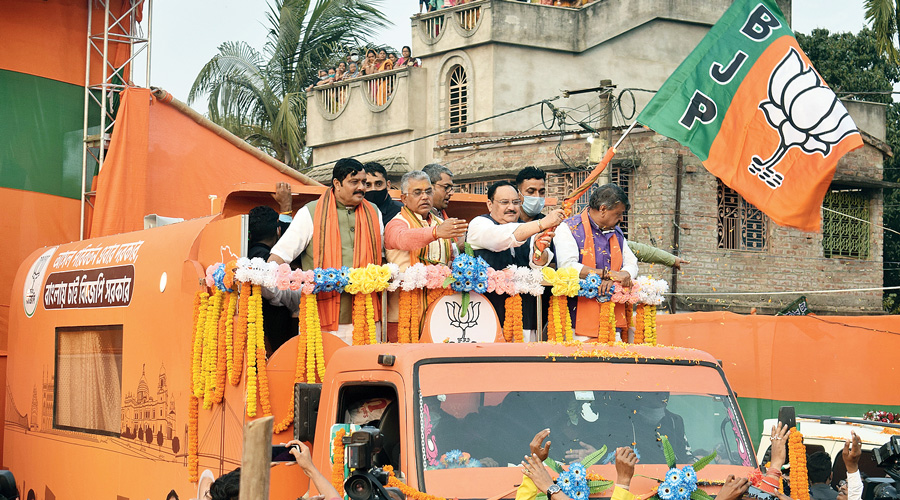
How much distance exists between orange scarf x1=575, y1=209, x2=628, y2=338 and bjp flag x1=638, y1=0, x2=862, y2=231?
1097mm

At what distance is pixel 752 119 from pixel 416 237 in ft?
9.01

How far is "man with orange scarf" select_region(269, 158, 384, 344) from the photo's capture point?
5.91 m

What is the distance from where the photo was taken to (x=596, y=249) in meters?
6.37

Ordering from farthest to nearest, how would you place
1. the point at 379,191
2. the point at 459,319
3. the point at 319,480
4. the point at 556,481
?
1. the point at 379,191
2. the point at 459,319
3. the point at 319,480
4. the point at 556,481

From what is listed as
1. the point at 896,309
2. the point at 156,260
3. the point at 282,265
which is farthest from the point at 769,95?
the point at 896,309

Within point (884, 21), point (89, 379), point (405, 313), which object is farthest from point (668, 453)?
point (884, 21)

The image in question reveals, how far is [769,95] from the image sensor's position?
284 inches

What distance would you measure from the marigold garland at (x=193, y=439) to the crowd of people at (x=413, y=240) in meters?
0.60

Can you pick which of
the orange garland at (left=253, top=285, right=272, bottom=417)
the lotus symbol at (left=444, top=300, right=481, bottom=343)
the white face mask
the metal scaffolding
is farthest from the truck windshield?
the metal scaffolding

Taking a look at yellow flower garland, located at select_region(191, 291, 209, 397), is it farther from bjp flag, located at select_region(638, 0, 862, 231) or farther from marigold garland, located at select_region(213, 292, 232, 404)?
bjp flag, located at select_region(638, 0, 862, 231)

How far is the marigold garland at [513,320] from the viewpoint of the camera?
19.3 ft

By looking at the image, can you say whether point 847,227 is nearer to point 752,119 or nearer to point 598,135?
point 598,135

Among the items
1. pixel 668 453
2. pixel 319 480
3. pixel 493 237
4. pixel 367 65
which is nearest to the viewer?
pixel 319 480

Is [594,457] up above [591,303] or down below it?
below
